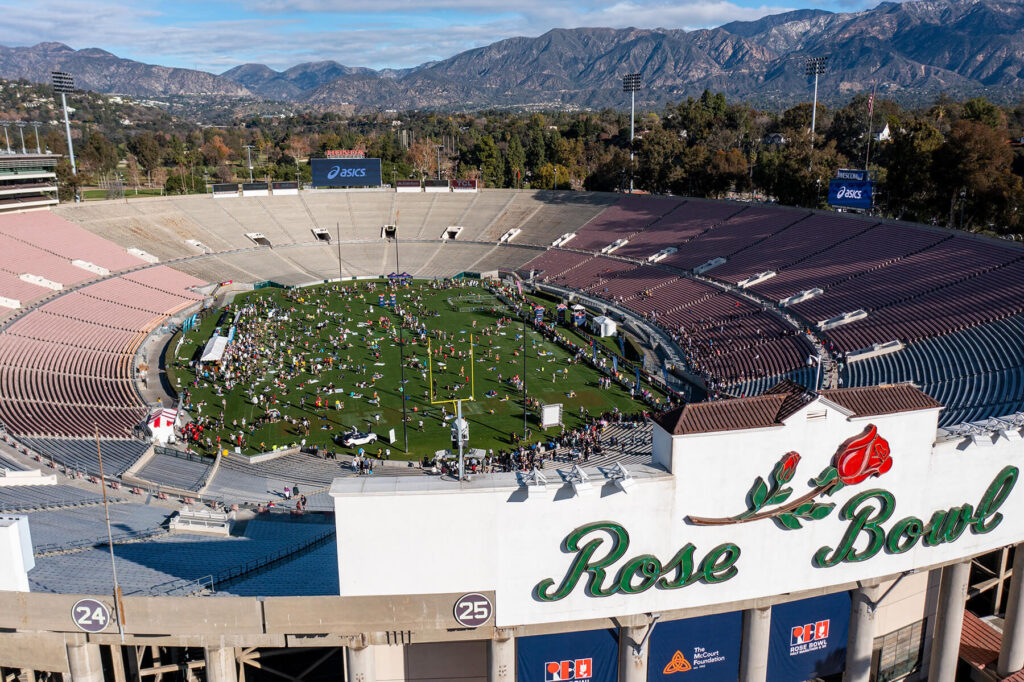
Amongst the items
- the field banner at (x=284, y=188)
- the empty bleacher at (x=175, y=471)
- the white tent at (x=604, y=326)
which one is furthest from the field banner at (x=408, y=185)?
the empty bleacher at (x=175, y=471)

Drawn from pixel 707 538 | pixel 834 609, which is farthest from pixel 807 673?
pixel 707 538

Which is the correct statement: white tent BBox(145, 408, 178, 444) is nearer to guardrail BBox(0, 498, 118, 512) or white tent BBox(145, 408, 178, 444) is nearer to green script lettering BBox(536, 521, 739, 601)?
guardrail BBox(0, 498, 118, 512)

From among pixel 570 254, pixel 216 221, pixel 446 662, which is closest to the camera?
pixel 446 662

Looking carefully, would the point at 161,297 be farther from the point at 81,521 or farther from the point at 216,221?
the point at 81,521

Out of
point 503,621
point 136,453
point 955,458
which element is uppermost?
point 955,458

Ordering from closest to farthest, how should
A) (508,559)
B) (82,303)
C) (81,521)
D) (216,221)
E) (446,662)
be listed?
1. (508,559)
2. (446,662)
3. (81,521)
4. (82,303)
5. (216,221)

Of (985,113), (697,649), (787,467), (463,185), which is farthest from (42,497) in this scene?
(985,113)

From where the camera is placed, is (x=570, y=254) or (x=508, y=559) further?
(x=570, y=254)
